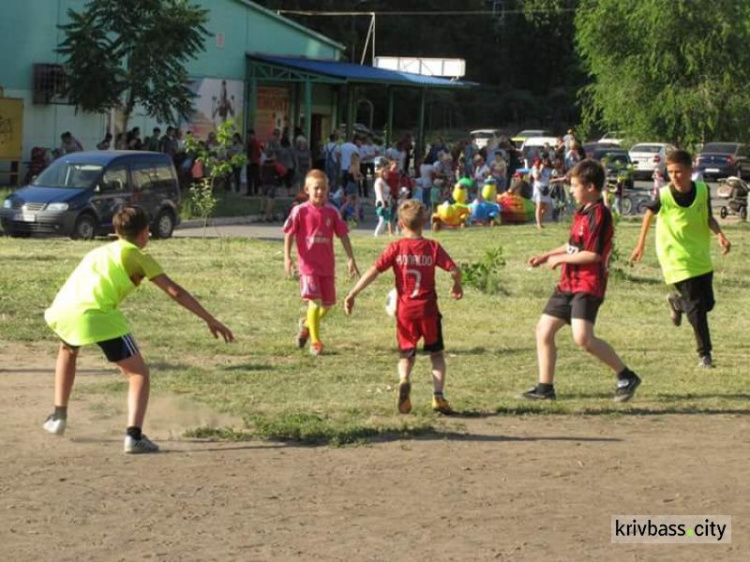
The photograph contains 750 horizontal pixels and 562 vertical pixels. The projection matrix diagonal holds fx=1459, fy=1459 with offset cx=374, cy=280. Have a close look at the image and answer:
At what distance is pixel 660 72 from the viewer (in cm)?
5825

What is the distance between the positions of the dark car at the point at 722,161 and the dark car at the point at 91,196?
30.7 meters

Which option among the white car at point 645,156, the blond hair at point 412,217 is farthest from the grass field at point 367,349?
the white car at point 645,156

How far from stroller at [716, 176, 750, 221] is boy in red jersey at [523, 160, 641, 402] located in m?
25.0

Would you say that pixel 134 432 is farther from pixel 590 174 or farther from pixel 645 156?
pixel 645 156

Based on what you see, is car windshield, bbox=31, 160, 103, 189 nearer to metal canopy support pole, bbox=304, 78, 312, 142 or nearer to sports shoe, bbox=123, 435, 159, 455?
sports shoe, bbox=123, 435, 159, 455

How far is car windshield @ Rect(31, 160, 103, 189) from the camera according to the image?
86.2 feet

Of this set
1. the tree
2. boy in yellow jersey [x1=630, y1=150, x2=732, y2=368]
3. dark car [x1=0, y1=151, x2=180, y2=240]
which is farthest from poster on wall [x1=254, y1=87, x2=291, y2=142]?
boy in yellow jersey [x1=630, y1=150, x2=732, y2=368]

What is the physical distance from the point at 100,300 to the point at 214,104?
127 ft

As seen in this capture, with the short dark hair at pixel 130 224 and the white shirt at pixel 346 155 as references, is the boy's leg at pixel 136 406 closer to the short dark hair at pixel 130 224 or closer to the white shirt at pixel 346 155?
the short dark hair at pixel 130 224

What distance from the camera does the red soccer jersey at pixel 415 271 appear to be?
9.72 metres

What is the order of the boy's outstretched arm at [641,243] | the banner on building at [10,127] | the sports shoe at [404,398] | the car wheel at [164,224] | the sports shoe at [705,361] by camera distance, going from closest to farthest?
the sports shoe at [404,398] < the boy's outstretched arm at [641,243] < the sports shoe at [705,361] < the car wheel at [164,224] < the banner on building at [10,127]

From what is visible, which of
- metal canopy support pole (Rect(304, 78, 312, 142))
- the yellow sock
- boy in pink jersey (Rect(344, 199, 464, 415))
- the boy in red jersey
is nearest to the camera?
boy in pink jersey (Rect(344, 199, 464, 415))

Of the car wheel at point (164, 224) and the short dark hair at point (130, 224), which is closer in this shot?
the short dark hair at point (130, 224)

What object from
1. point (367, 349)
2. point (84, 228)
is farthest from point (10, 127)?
point (367, 349)
